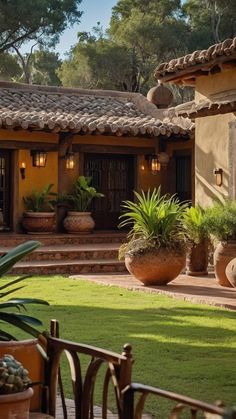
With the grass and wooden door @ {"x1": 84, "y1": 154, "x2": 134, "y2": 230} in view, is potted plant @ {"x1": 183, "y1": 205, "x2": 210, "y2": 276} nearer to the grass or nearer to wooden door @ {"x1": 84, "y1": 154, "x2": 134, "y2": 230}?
the grass

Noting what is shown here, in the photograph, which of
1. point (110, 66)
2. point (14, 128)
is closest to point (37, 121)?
point (14, 128)

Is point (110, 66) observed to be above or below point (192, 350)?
above

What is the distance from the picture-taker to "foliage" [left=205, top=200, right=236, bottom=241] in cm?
1261

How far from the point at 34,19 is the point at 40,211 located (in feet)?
61.5

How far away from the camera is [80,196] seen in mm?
19859

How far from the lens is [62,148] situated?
792 inches

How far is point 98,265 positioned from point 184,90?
23.1 metres

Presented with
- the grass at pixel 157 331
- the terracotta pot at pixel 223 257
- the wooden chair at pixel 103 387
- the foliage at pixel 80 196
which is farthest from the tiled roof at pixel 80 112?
the wooden chair at pixel 103 387

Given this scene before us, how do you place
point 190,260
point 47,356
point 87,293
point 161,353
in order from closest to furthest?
point 47,356 → point 161,353 → point 87,293 → point 190,260

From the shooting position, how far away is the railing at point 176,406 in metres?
2.96

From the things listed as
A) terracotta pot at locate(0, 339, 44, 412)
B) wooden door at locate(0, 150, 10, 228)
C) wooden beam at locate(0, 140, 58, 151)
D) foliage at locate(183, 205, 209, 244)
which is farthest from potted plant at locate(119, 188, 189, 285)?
terracotta pot at locate(0, 339, 44, 412)

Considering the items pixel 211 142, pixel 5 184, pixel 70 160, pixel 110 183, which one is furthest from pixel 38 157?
pixel 211 142

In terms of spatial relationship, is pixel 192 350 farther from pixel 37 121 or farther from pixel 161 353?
pixel 37 121

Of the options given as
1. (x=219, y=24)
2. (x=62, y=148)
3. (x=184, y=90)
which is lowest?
(x=62, y=148)
